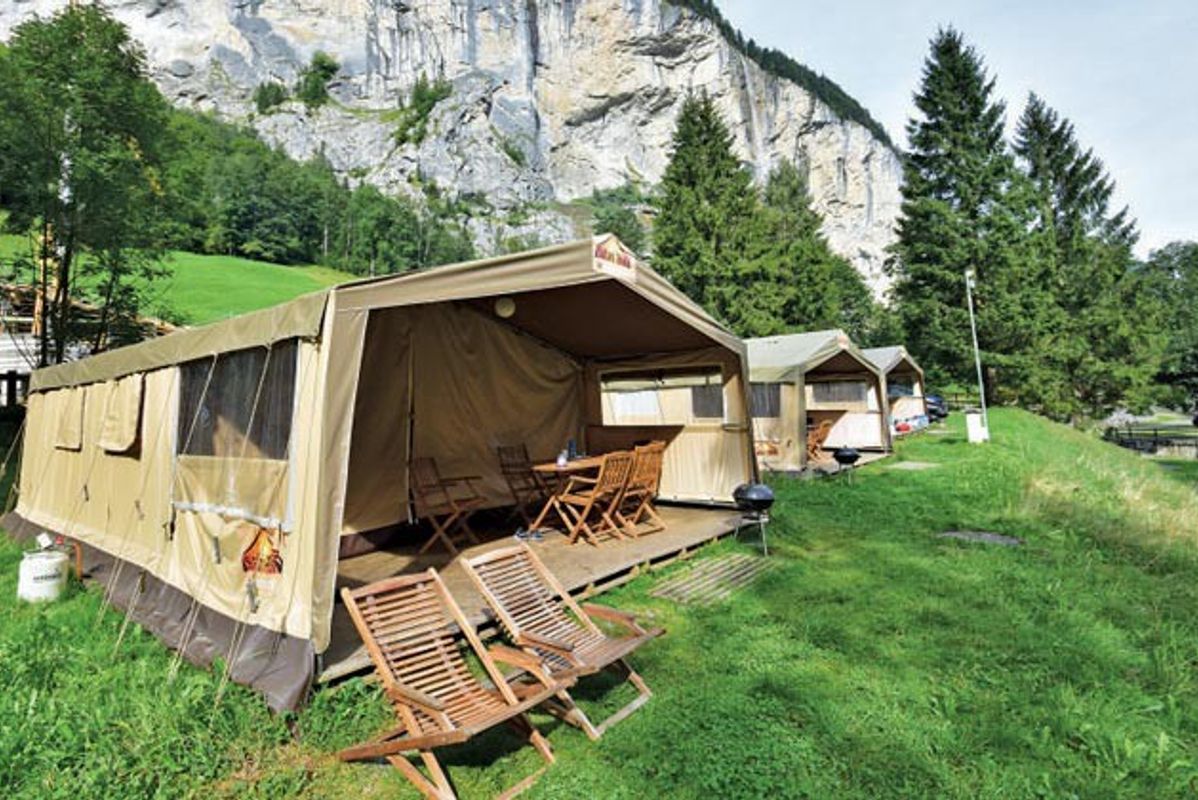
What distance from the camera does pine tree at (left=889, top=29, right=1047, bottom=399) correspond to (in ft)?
63.1

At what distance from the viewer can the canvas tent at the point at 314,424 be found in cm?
298

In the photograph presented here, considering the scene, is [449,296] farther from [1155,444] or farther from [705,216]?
[1155,444]

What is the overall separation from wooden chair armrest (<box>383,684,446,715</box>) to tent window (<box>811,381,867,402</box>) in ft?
41.4

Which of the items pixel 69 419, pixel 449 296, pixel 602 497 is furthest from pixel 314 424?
pixel 69 419

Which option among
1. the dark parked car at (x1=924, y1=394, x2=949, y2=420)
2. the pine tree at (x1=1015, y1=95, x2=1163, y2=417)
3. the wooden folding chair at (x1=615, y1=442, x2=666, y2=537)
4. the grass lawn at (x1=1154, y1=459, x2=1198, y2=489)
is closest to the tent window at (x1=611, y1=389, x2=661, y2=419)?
the wooden folding chair at (x1=615, y1=442, x2=666, y2=537)

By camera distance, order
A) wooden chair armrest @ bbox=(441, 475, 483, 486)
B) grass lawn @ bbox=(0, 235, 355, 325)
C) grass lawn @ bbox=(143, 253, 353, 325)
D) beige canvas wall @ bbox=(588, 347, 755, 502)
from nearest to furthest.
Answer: wooden chair armrest @ bbox=(441, 475, 483, 486) < beige canvas wall @ bbox=(588, 347, 755, 502) < grass lawn @ bbox=(0, 235, 355, 325) < grass lawn @ bbox=(143, 253, 353, 325)

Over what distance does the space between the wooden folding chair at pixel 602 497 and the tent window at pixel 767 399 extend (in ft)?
18.2

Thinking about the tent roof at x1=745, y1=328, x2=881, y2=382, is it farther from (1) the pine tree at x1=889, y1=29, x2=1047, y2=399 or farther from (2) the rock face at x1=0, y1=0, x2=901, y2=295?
(2) the rock face at x1=0, y1=0, x2=901, y2=295

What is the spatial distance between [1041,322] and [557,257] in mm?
21199

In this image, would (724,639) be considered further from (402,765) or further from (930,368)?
(930,368)

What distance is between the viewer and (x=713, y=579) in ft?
15.2

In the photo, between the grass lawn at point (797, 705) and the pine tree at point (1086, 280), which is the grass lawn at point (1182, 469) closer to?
the pine tree at point (1086, 280)

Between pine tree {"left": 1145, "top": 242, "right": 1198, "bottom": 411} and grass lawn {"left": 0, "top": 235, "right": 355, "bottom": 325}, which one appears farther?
pine tree {"left": 1145, "top": 242, "right": 1198, "bottom": 411}

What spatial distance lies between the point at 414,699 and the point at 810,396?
12.9 meters
